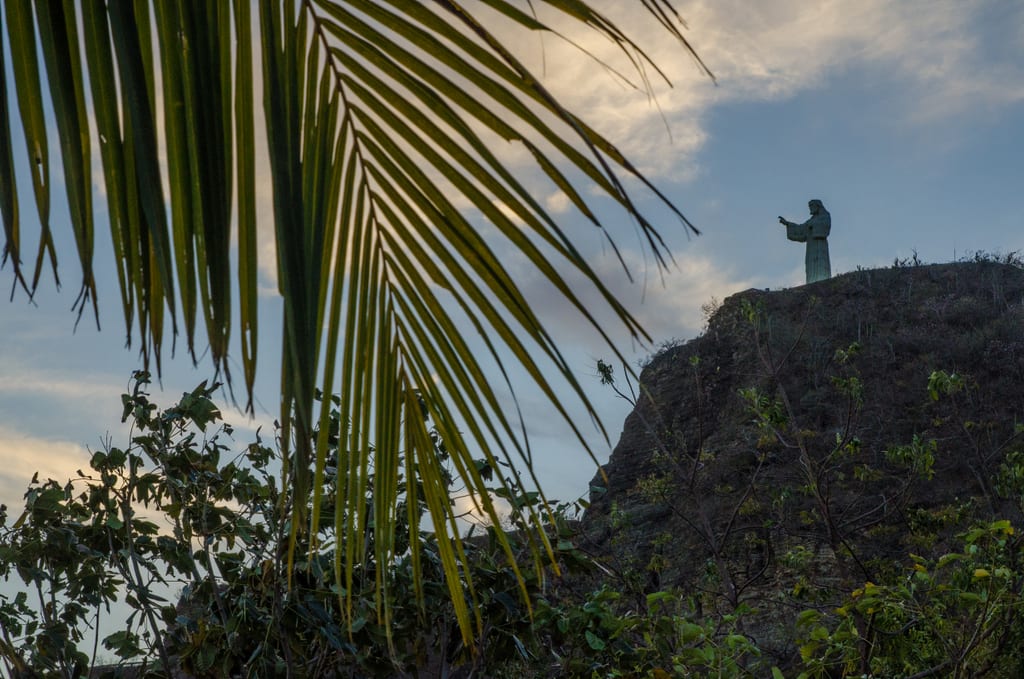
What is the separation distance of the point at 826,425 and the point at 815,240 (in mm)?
9098

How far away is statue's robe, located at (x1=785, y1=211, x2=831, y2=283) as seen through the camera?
24.6m

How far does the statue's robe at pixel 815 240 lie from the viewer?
24.6m

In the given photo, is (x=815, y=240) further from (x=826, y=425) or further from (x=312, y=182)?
(x=312, y=182)

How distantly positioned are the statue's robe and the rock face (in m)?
1.52

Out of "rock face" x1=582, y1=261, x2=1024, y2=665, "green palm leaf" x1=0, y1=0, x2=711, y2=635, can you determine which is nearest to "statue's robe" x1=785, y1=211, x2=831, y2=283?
"rock face" x1=582, y1=261, x2=1024, y2=665

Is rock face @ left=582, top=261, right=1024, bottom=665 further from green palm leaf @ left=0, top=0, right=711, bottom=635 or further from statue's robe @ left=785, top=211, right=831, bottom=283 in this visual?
green palm leaf @ left=0, top=0, right=711, bottom=635

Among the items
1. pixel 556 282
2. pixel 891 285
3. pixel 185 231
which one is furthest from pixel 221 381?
pixel 891 285

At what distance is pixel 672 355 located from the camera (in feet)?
71.1

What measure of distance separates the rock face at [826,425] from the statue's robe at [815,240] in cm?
152

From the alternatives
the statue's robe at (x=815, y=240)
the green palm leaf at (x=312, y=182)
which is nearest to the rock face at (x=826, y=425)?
the statue's robe at (x=815, y=240)

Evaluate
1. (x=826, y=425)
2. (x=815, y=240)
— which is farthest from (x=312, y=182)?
(x=815, y=240)

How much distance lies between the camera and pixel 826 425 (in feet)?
56.6

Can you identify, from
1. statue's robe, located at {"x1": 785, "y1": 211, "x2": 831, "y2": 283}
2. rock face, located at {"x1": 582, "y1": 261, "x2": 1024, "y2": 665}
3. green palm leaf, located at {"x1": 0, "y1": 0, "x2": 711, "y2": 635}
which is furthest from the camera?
statue's robe, located at {"x1": 785, "y1": 211, "x2": 831, "y2": 283}

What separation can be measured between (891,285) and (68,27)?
2280cm
